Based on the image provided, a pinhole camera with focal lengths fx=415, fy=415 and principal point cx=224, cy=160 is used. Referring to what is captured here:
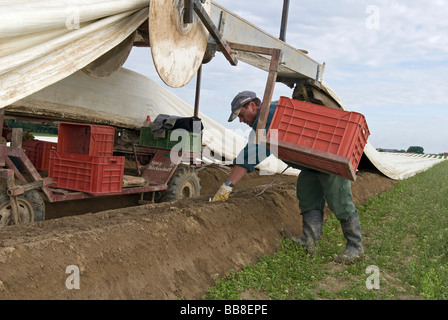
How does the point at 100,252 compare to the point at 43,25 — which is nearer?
the point at 43,25

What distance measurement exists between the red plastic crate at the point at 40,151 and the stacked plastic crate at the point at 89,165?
898 millimetres

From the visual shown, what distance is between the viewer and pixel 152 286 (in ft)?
11.0

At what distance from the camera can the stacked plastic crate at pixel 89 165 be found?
5438 millimetres

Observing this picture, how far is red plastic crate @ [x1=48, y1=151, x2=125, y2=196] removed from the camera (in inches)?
214

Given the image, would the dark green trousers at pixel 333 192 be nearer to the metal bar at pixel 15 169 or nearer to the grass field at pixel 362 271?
the grass field at pixel 362 271

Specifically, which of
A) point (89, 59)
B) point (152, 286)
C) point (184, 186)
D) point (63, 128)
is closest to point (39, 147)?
point (63, 128)

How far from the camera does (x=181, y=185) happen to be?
23.6 ft

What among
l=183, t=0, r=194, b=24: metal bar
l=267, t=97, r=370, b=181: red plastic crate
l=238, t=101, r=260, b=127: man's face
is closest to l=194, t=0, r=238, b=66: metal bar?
l=183, t=0, r=194, b=24: metal bar

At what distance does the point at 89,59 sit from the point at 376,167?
1047 cm

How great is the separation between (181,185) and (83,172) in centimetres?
207

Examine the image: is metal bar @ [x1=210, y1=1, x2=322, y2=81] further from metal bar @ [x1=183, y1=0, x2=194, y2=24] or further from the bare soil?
the bare soil

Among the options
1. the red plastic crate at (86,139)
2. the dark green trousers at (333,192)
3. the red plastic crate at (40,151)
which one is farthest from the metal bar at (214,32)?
the red plastic crate at (40,151)

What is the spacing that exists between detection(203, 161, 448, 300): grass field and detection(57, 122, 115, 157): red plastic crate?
273 cm
